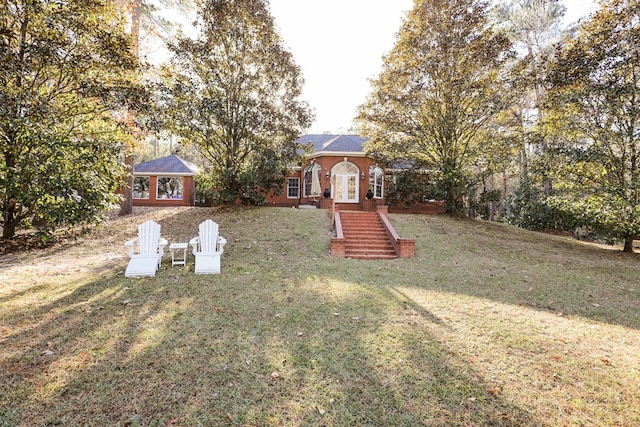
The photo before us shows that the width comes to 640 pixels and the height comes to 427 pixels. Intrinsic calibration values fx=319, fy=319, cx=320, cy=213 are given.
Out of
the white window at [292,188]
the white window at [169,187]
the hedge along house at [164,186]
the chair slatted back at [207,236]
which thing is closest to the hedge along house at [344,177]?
the white window at [292,188]

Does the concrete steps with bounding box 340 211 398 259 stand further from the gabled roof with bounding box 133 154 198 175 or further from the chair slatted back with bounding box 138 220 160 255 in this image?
the gabled roof with bounding box 133 154 198 175

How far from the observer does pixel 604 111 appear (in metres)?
10.2

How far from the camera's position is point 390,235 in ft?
35.2

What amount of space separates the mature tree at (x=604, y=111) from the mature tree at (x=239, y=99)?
9.56 metres

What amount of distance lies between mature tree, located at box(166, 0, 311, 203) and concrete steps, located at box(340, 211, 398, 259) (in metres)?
4.02

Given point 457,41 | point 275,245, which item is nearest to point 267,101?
point 275,245

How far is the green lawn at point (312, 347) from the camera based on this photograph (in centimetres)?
254

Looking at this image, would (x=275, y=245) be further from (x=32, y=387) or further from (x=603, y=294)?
(x=603, y=294)

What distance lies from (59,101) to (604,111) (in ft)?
53.0

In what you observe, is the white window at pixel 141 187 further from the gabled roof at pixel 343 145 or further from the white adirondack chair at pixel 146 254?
the white adirondack chair at pixel 146 254

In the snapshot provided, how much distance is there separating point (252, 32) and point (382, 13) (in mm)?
5554

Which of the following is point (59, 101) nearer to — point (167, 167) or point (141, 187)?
point (167, 167)

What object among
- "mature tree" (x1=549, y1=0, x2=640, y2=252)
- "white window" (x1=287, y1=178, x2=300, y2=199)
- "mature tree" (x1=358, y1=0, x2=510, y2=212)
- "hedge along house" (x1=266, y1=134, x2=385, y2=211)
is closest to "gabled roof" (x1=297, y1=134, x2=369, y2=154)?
"hedge along house" (x1=266, y1=134, x2=385, y2=211)

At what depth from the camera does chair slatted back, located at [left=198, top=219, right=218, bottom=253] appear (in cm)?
713
